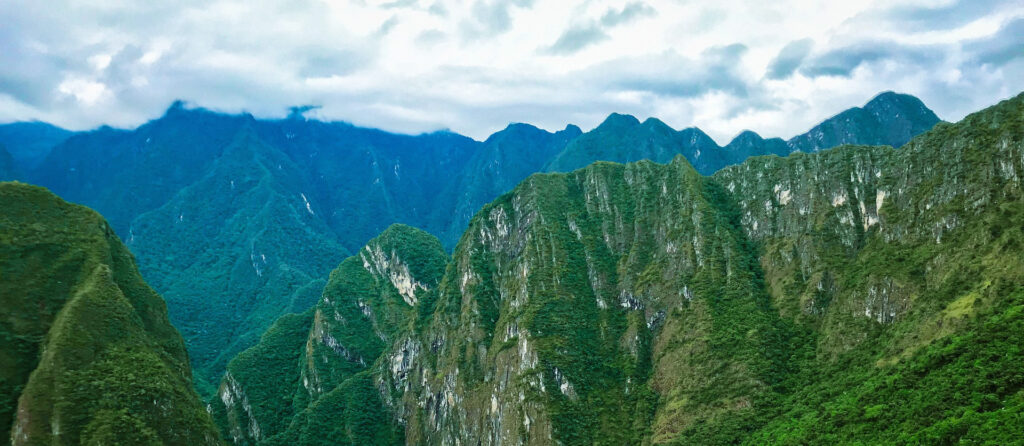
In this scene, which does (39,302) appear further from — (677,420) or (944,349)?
(944,349)

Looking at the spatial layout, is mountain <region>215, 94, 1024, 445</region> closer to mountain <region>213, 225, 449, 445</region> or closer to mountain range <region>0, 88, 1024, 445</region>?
mountain range <region>0, 88, 1024, 445</region>

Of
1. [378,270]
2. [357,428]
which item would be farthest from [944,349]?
[378,270]

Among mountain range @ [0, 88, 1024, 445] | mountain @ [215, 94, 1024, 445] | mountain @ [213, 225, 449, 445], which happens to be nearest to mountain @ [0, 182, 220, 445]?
mountain range @ [0, 88, 1024, 445]

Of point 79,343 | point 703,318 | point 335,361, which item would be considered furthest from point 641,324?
point 79,343

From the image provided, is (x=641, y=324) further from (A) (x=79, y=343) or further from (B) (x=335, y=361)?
(A) (x=79, y=343)

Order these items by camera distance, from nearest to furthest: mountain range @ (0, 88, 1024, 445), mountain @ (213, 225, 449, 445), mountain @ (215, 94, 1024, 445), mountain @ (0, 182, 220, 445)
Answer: mountain @ (215, 94, 1024, 445) → mountain range @ (0, 88, 1024, 445) → mountain @ (0, 182, 220, 445) → mountain @ (213, 225, 449, 445)

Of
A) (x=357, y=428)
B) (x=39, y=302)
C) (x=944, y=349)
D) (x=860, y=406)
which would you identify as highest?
(x=39, y=302)

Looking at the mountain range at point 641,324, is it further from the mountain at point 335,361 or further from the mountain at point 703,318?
the mountain at point 335,361
